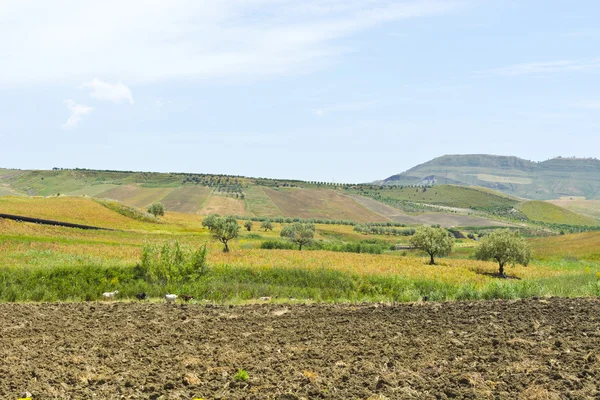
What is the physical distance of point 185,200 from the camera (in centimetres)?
17575

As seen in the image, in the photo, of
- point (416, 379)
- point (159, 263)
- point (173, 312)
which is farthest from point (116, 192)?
point (416, 379)

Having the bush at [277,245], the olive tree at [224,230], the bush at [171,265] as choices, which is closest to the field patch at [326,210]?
the bush at [277,245]

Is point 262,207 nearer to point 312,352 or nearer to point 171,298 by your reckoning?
point 171,298

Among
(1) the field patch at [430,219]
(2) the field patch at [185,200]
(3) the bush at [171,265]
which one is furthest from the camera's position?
(1) the field patch at [430,219]

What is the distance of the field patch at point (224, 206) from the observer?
155 meters

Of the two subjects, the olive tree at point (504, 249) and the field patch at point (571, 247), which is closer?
the olive tree at point (504, 249)

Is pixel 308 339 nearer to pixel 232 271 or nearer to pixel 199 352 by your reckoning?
→ pixel 199 352

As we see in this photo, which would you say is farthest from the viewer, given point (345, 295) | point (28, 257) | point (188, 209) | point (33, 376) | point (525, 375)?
point (188, 209)

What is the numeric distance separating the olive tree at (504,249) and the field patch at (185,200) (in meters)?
112

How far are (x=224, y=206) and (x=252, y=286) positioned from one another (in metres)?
138

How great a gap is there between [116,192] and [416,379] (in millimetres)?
192237

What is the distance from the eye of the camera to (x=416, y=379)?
11383mm

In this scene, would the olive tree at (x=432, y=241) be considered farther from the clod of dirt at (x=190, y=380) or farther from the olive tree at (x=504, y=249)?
the clod of dirt at (x=190, y=380)

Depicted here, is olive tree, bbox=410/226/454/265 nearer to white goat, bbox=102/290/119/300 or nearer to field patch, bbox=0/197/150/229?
white goat, bbox=102/290/119/300
